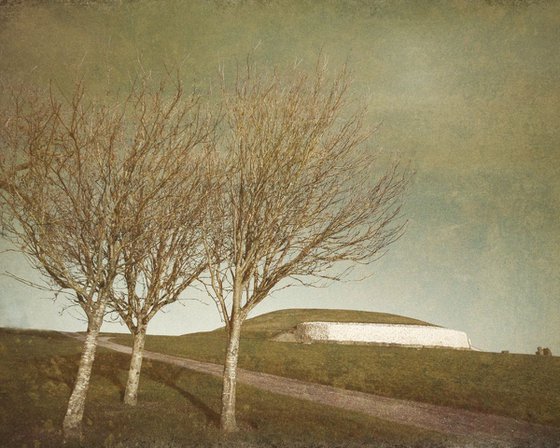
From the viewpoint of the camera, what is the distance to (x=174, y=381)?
20172 millimetres

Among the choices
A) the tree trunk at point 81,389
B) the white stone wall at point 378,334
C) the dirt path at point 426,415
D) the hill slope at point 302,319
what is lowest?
the dirt path at point 426,415

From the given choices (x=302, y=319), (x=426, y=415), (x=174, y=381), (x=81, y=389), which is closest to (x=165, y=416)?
(x=81, y=389)

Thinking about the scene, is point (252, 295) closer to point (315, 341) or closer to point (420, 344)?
point (315, 341)

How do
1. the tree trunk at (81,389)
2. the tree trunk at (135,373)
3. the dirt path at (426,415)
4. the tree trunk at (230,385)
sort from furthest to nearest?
the tree trunk at (135,373), the dirt path at (426,415), the tree trunk at (230,385), the tree trunk at (81,389)

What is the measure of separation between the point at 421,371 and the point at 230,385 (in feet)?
58.9

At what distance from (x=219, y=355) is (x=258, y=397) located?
40.2 ft

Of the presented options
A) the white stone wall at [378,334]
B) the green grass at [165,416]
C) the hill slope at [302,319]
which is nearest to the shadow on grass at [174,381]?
the green grass at [165,416]

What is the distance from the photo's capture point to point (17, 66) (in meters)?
11.7

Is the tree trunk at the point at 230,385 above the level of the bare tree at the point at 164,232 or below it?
below

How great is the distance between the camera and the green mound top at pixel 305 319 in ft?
157

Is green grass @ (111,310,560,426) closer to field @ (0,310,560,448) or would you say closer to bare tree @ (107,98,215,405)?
field @ (0,310,560,448)

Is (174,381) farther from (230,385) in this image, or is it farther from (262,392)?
(230,385)

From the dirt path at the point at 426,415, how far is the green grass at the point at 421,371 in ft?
4.72

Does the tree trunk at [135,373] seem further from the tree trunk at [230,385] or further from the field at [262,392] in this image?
the tree trunk at [230,385]
